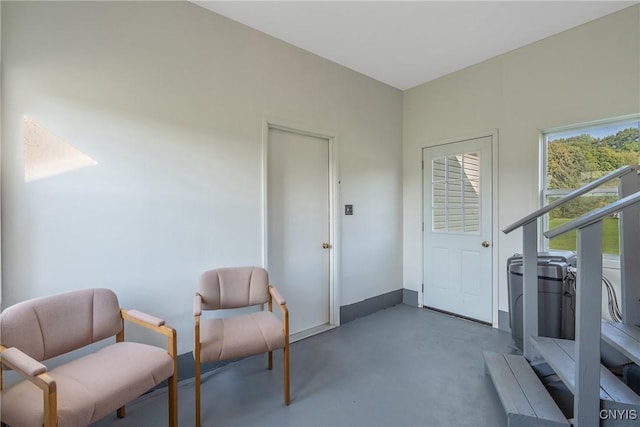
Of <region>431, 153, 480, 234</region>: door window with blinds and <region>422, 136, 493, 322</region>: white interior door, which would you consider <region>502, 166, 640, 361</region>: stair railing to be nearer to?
<region>422, 136, 493, 322</region>: white interior door

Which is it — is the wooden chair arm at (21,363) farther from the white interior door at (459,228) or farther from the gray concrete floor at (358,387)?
the white interior door at (459,228)

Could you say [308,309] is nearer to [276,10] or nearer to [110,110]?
[110,110]

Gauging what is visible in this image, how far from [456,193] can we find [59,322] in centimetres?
370

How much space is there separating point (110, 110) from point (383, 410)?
264cm

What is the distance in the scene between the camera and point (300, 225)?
10.2 feet

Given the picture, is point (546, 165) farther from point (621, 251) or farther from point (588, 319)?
point (588, 319)

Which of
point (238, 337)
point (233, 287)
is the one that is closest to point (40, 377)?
point (238, 337)

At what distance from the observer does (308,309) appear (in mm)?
3188

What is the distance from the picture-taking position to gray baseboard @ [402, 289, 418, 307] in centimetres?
A: 399

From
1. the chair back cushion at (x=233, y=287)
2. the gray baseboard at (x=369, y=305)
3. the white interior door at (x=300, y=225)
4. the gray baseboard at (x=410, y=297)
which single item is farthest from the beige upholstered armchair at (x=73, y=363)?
the gray baseboard at (x=410, y=297)

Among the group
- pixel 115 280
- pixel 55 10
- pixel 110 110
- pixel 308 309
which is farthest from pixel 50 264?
pixel 308 309

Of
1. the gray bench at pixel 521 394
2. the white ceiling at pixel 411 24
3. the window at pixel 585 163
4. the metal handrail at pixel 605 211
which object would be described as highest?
the white ceiling at pixel 411 24

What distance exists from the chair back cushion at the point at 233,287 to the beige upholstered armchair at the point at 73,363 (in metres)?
0.52

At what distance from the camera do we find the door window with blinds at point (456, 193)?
11.4ft
